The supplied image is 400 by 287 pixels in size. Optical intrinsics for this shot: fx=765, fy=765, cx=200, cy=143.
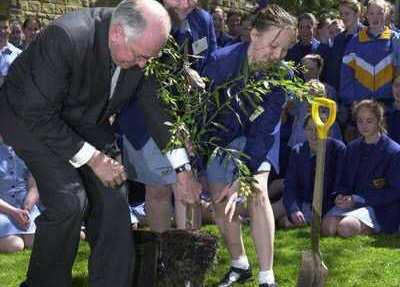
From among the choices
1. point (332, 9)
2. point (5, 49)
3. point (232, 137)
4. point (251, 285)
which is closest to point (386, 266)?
point (251, 285)

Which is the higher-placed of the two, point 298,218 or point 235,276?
point 235,276

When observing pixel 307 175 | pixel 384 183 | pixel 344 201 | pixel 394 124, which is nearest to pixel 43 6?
pixel 394 124

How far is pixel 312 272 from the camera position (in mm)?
3814

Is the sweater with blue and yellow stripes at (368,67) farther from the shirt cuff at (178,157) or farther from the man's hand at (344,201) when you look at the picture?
the shirt cuff at (178,157)

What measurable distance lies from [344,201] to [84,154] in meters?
3.09

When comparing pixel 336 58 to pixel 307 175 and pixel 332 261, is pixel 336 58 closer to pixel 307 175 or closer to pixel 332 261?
pixel 307 175

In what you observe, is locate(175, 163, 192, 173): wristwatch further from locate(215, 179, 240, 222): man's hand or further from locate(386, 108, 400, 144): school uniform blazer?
locate(386, 108, 400, 144): school uniform blazer

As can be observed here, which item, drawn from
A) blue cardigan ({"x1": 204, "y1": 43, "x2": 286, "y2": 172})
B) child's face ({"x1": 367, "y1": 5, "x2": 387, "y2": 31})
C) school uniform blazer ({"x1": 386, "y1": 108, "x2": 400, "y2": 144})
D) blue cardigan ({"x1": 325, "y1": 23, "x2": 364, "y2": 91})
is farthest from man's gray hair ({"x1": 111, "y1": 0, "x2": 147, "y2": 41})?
blue cardigan ({"x1": 325, "y1": 23, "x2": 364, "y2": 91})

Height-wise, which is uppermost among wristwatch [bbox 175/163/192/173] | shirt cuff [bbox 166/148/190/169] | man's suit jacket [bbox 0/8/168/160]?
man's suit jacket [bbox 0/8/168/160]

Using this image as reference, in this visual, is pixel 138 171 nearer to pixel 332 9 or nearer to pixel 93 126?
pixel 93 126

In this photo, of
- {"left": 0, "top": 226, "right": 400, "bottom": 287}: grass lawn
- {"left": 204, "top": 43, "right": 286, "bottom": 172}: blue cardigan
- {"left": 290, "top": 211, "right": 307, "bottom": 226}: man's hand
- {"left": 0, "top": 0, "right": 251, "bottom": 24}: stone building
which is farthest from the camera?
{"left": 0, "top": 0, "right": 251, "bottom": 24}: stone building

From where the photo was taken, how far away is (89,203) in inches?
156

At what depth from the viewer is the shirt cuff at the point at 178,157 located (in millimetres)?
3848

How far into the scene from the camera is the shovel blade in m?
3.79
